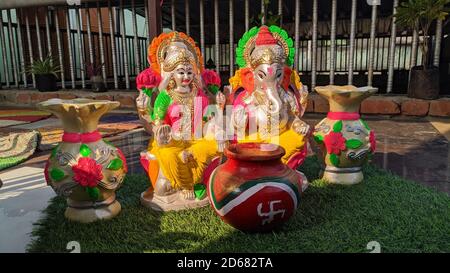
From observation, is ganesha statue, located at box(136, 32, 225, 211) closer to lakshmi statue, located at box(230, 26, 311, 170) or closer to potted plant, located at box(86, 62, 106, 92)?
lakshmi statue, located at box(230, 26, 311, 170)

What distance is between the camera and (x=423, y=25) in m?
6.34

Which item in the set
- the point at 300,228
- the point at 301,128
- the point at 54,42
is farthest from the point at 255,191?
the point at 54,42

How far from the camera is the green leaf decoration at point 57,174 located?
2256 mm

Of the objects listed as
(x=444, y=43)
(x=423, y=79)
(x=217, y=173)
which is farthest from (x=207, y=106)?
(x=444, y=43)

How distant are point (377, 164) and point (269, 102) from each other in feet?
5.17

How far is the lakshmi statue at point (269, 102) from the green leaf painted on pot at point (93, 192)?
3.58ft

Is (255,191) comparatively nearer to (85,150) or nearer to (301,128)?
(301,128)

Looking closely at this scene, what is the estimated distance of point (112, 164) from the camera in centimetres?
236

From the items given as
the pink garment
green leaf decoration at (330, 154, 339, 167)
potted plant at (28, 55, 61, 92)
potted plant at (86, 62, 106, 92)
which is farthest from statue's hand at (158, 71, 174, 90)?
potted plant at (28, 55, 61, 92)

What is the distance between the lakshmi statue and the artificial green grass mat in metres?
0.45

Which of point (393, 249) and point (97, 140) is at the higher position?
point (97, 140)

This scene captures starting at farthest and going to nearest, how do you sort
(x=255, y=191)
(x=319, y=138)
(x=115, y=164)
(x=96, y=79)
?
1. (x=96, y=79)
2. (x=319, y=138)
3. (x=115, y=164)
4. (x=255, y=191)
